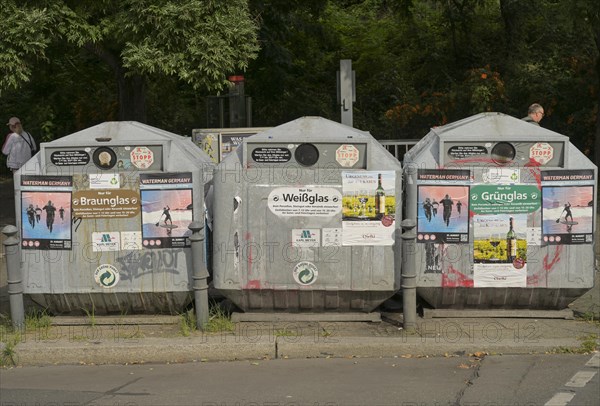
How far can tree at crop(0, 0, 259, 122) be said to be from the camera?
11.2 metres

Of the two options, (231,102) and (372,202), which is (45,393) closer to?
(372,202)

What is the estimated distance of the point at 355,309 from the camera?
8047 millimetres

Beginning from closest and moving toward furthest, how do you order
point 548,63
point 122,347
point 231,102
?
point 122,347 → point 231,102 → point 548,63

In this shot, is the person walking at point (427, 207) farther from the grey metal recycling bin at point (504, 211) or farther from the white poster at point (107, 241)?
the white poster at point (107, 241)

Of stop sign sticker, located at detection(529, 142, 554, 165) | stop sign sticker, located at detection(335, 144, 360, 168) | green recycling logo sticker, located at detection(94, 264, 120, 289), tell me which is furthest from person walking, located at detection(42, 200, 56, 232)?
stop sign sticker, located at detection(529, 142, 554, 165)

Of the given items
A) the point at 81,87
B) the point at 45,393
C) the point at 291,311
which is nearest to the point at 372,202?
the point at 291,311

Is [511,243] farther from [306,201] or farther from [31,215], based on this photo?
[31,215]

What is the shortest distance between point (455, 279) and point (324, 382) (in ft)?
5.73

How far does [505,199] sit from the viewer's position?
7.71 m

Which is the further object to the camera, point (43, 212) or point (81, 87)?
point (81, 87)

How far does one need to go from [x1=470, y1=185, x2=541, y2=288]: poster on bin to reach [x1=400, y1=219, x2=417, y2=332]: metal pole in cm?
58

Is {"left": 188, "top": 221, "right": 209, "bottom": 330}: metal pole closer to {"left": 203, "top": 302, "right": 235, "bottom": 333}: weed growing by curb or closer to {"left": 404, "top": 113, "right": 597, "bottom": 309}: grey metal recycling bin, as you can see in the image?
{"left": 203, "top": 302, "right": 235, "bottom": 333}: weed growing by curb

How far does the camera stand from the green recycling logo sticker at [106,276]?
7902 mm

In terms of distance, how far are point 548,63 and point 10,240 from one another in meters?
14.9
